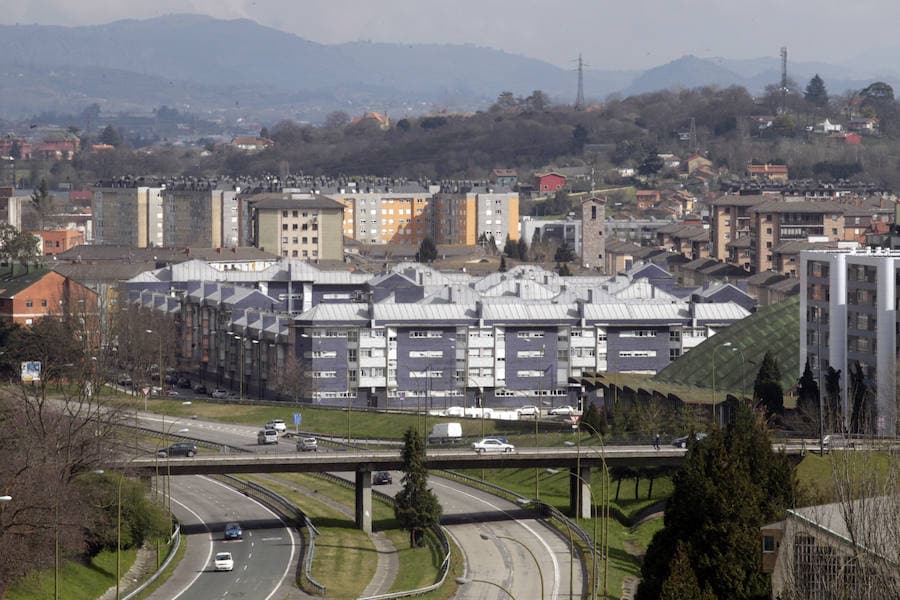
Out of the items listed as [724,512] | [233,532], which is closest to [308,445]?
[233,532]

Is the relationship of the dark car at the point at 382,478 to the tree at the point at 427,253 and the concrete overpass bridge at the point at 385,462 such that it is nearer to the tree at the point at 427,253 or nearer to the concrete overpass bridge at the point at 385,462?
the concrete overpass bridge at the point at 385,462

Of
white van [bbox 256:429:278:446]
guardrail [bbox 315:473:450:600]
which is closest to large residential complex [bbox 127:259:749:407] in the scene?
white van [bbox 256:429:278:446]

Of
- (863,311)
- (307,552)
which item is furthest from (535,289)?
(307,552)

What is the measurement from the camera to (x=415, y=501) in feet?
162

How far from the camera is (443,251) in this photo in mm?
139125

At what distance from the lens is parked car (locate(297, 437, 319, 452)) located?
190 ft

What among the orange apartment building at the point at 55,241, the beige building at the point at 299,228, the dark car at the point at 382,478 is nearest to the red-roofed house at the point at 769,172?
the beige building at the point at 299,228

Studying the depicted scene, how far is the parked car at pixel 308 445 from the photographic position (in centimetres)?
5778

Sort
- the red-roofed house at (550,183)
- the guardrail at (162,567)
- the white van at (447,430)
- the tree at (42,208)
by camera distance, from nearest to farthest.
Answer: the guardrail at (162,567) < the white van at (447,430) < the tree at (42,208) < the red-roofed house at (550,183)

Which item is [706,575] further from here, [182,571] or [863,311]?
[863,311]

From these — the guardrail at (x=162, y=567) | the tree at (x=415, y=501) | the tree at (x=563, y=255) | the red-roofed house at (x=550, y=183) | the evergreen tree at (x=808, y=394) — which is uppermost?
the red-roofed house at (x=550, y=183)

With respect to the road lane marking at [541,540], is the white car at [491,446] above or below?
above

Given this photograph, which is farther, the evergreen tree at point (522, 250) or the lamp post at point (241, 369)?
the evergreen tree at point (522, 250)

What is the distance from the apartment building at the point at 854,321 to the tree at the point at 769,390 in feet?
6.05
